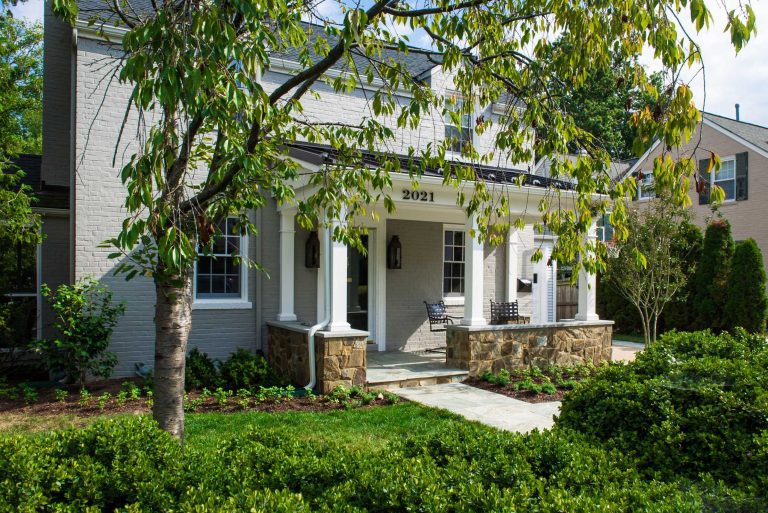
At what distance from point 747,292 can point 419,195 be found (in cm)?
Answer: 1046

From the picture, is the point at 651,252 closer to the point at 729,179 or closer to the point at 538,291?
the point at 538,291

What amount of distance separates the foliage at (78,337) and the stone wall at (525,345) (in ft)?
17.0

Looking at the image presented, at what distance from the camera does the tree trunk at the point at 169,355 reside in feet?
12.3

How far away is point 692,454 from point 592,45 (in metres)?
2.84

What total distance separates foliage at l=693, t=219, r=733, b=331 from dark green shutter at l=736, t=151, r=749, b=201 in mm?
4772

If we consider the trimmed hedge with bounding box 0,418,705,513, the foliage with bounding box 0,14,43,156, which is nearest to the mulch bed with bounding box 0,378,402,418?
the trimmed hedge with bounding box 0,418,705,513

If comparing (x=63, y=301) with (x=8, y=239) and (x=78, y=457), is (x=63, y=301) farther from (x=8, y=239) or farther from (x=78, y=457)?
(x=78, y=457)

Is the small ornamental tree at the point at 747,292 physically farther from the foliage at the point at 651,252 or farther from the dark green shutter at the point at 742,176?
the dark green shutter at the point at 742,176

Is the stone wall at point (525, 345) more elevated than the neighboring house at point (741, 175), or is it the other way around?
the neighboring house at point (741, 175)

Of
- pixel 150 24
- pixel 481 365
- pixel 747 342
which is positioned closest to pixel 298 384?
pixel 481 365

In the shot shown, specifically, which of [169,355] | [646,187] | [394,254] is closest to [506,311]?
[394,254]

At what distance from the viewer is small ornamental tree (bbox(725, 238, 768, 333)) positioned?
47.7 ft

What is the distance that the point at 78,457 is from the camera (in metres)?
3.08

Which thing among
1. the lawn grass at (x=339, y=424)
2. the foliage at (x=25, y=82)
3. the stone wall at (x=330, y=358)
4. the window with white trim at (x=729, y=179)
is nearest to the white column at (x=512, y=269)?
the stone wall at (x=330, y=358)
